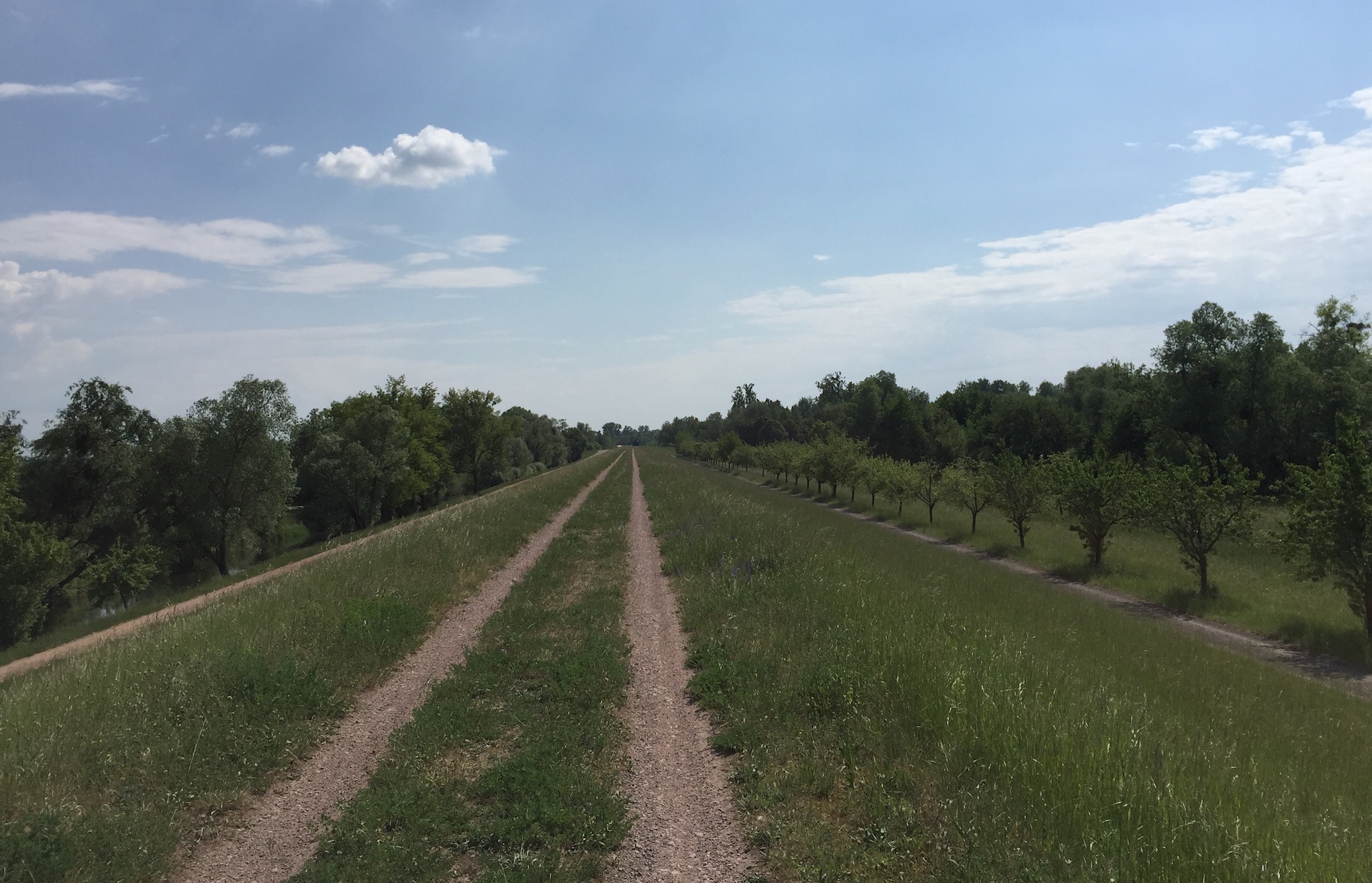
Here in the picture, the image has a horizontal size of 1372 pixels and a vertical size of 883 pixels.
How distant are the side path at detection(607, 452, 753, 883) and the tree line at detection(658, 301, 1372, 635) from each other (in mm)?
19727

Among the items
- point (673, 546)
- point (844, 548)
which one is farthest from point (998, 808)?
point (844, 548)

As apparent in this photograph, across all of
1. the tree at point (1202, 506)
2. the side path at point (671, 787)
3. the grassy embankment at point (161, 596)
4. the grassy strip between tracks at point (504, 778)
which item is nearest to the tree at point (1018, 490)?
the tree at point (1202, 506)

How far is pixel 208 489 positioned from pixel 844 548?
116ft

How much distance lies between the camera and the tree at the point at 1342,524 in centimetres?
1759

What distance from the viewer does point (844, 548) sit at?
24.2m

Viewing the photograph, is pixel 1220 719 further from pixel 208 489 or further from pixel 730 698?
pixel 208 489

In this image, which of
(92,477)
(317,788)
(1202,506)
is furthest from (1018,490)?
(92,477)

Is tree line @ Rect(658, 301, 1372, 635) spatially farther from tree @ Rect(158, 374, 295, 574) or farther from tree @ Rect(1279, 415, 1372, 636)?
tree @ Rect(158, 374, 295, 574)

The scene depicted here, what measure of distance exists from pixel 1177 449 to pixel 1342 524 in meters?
39.1

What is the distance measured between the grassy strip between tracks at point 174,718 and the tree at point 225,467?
2760 centimetres

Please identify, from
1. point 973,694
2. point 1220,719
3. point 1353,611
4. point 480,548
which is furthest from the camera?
point 480,548

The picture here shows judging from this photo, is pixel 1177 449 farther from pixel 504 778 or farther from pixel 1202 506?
pixel 504 778

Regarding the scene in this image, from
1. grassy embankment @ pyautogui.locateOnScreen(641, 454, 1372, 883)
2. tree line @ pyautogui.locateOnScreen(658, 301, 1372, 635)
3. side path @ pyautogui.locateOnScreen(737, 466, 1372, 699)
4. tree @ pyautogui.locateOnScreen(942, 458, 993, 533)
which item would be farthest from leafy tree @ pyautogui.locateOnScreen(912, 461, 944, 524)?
grassy embankment @ pyautogui.locateOnScreen(641, 454, 1372, 883)

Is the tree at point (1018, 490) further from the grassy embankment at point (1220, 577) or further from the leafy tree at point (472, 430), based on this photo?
the leafy tree at point (472, 430)
